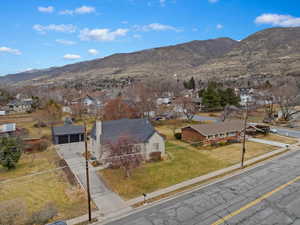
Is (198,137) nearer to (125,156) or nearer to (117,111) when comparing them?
(125,156)

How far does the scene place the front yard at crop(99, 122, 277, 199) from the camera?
22.0 m

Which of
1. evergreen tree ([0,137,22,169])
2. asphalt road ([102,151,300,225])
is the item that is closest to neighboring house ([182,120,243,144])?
asphalt road ([102,151,300,225])

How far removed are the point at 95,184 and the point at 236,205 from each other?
1434 cm

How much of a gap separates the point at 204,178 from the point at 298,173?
11.2 metres

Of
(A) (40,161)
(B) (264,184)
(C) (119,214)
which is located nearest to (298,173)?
(B) (264,184)

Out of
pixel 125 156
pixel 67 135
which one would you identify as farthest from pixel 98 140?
pixel 67 135

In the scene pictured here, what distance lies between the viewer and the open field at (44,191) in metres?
18.2

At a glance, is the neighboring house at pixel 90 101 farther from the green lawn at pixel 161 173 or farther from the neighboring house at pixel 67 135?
the green lawn at pixel 161 173

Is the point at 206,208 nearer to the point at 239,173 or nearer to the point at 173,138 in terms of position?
the point at 239,173

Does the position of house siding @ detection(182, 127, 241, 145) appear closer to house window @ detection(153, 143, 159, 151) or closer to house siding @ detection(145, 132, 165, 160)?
house siding @ detection(145, 132, 165, 160)

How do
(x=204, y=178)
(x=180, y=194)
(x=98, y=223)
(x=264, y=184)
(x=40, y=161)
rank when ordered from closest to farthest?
(x=98, y=223), (x=180, y=194), (x=264, y=184), (x=204, y=178), (x=40, y=161)

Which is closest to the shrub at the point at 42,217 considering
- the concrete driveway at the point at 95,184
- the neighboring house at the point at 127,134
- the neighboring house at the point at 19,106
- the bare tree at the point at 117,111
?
the concrete driveway at the point at 95,184

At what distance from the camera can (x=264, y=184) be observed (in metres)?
21.2

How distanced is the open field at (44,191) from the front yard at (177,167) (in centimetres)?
398
